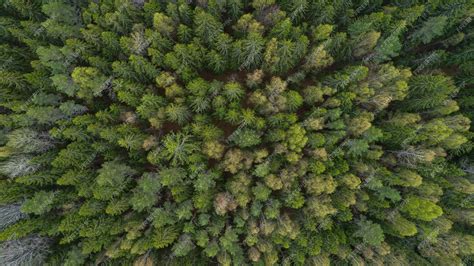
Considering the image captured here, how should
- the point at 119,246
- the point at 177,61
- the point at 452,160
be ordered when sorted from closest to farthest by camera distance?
the point at 119,246, the point at 177,61, the point at 452,160

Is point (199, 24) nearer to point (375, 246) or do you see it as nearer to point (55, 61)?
point (55, 61)

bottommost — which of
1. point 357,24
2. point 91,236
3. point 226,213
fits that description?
point 91,236

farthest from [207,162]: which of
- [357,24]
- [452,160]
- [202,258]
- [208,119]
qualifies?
[452,160]

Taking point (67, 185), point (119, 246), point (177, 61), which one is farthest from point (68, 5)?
point (119, 246)

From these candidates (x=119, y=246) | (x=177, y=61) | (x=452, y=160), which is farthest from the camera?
(x=452, y=160)

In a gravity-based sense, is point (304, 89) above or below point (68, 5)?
below

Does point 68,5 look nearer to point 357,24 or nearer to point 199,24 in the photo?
point 199,24

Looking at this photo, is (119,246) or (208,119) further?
(208,119)
